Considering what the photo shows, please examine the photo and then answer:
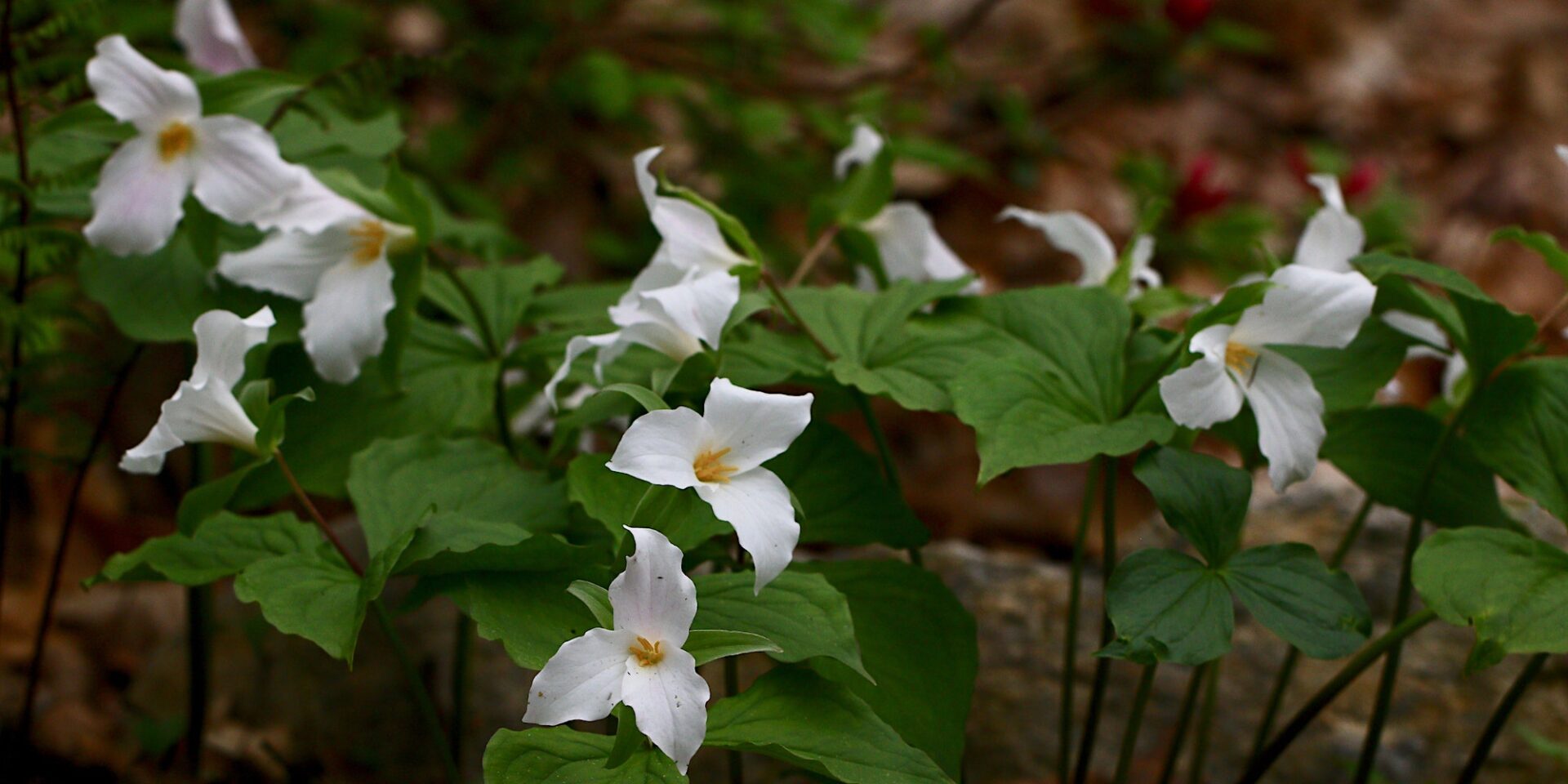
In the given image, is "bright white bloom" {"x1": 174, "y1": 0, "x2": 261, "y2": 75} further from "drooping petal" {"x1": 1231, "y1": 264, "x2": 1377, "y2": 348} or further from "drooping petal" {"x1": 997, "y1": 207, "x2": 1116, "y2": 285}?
"drooping petal" {"x1": 1231, "y1": 264, "x2": 1377, "y2": 348}

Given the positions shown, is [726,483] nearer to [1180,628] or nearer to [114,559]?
[1180,628]

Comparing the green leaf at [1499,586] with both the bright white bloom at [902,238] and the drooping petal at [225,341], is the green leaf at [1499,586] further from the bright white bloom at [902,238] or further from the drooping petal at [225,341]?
the drooping petal at [225,341]

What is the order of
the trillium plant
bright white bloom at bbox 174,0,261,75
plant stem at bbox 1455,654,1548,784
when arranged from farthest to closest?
1. bright white bloom at bbox 174,0,261,75
2. plant stem at bbox 1455,654,1548,784
3. the trillium plant

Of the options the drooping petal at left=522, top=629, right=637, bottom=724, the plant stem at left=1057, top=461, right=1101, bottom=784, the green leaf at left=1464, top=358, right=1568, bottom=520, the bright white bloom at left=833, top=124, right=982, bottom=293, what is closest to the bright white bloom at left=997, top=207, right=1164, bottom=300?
the bright white bloom at left=833, top=124, right=982, bottom=293

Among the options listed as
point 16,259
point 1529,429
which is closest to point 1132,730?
point 1529,429

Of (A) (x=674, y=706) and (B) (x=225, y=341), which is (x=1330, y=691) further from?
(B) (x=225, y=341)

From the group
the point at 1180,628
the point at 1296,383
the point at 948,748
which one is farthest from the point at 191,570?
the point at 1296,383

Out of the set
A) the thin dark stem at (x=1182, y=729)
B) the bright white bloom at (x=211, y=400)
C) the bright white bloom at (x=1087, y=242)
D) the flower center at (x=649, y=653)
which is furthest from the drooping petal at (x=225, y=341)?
the thin dark stem at (x=1182, y=729)
